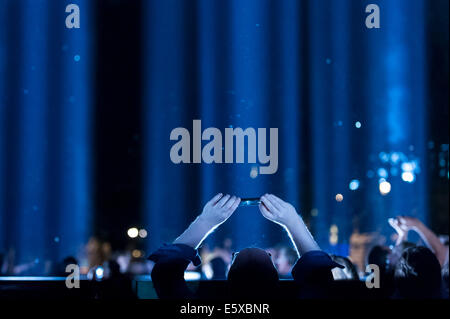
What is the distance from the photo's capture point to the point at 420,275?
1399 millimetres

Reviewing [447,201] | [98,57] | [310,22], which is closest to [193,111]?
[98,57]

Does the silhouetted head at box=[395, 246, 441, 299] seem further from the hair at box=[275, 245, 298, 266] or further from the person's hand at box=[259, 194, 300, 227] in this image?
the hair at box=[275, 245, 298, 266]

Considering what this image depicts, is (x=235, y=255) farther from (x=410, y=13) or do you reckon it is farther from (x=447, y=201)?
(x=447, y=201)

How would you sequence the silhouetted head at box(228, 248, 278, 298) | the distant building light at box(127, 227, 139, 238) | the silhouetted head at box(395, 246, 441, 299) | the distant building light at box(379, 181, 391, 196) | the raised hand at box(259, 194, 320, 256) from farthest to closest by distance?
the distant building light at box(379, 181, 391, 196), the distant building light at box(127, 227, 139, 238), the silhouetted head at box(395, 246, 441, 299), the raised hand at box(259, 194, 320, 256), the silhouetted head at box(228, 248, 278, 298)

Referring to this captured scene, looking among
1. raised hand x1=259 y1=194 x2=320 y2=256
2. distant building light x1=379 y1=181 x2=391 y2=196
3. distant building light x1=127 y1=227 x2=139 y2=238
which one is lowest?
distant building light x1=127 y1=227 x2=139 y2=238

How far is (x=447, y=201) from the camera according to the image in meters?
6.57

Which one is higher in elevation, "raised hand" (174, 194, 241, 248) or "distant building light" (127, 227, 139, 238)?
"raised hand" (174, 194, 241, 248)

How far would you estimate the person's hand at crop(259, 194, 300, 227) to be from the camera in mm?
1171

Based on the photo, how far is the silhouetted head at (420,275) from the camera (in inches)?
54.9

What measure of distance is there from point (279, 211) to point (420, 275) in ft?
1.66

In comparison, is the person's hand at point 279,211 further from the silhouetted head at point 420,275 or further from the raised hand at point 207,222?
the silhouetted head at point 420,275

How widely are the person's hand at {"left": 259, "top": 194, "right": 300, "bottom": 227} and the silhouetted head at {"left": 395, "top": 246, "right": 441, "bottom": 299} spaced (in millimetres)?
452

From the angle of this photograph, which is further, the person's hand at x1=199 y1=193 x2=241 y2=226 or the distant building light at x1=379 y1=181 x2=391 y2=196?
the distant building light at x1=379 y1=181 x2=391 y2=196

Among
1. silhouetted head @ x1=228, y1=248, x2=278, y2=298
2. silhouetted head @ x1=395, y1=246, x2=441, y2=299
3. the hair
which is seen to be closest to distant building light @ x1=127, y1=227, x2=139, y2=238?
the hair
